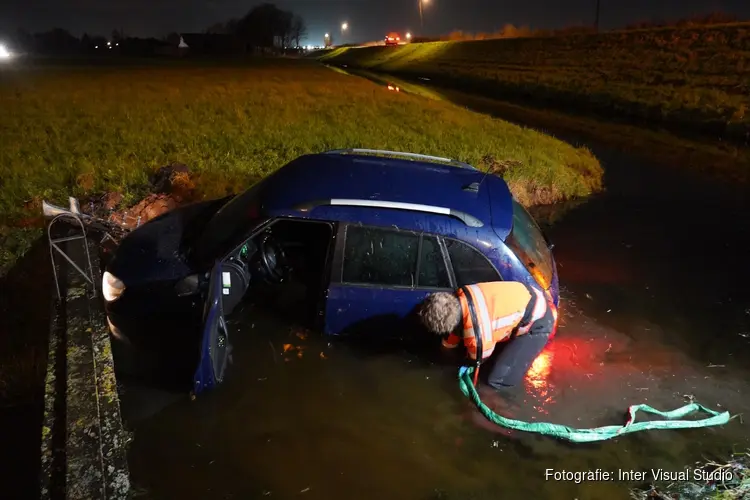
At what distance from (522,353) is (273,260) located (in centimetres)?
240

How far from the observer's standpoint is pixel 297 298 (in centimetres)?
484

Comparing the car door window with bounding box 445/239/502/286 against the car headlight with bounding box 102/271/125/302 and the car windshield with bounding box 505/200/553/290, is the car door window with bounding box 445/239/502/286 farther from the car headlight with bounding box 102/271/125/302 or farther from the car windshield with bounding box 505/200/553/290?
the car headlight with bounding box 102/271/125/302

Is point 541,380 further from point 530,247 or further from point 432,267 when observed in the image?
point 432,267

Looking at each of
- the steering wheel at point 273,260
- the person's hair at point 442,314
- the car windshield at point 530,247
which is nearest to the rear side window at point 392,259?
→ the person's hair at point 442,314

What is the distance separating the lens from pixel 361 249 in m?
4.07

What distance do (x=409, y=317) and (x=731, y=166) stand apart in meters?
12.2

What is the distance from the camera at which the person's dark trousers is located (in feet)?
13.1

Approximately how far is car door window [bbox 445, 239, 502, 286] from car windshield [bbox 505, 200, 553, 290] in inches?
9.6

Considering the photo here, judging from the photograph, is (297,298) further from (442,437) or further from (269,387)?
(442,437)

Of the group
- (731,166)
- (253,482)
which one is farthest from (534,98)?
(253,482)

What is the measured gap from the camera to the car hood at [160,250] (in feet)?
13.9

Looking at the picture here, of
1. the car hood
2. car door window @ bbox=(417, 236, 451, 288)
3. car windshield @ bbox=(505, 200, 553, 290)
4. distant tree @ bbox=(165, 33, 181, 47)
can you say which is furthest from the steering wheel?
distant tree @ bbox=(165, 33, 181, 47)

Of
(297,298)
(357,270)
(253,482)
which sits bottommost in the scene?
(253,482)

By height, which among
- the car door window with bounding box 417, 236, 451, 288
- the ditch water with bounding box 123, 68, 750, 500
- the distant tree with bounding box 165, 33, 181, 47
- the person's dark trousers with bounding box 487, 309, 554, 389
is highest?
the distant tree with bounding box 165, 33, 181, 47
